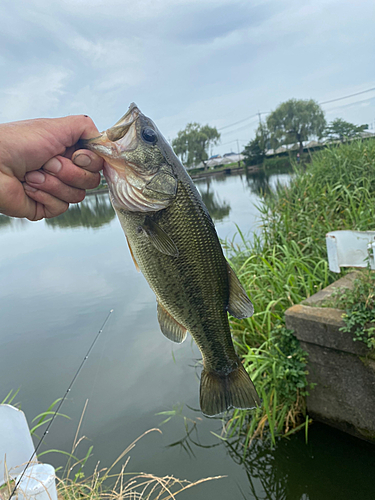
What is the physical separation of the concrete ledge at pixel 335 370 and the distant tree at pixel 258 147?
192ft

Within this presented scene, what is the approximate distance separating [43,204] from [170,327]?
99cm

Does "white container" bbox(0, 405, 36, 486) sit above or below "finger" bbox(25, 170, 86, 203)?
below

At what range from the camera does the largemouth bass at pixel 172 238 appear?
1435 mm

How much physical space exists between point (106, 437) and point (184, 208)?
417 cm

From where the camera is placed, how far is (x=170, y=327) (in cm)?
164

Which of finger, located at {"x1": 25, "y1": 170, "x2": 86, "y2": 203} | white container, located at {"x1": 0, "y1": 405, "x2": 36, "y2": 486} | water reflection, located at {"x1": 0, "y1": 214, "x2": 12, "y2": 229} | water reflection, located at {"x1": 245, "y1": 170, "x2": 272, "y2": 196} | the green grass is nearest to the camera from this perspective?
finger, located at {"x1": 25, "y1": 170, "x2": 86, "y2": 203}

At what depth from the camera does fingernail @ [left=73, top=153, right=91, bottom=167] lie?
1.61 meters

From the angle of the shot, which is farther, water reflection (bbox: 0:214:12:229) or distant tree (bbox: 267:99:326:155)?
distant tree (bbox: 267:99:326:155)

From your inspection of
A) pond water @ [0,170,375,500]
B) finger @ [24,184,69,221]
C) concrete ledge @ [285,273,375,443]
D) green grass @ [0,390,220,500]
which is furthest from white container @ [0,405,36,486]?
concrete ledge @ [285,273,375,443]

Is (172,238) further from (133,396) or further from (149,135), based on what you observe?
(133,396)

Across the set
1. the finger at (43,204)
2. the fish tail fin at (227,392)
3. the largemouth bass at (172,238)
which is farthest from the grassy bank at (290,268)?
the finger at (43,204)

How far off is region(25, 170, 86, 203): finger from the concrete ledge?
2448mm

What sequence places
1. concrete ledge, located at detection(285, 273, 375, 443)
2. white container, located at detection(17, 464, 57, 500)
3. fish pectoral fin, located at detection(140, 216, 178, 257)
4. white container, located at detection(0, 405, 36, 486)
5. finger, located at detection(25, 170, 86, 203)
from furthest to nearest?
concrete ledge, located at detection(285, 273, 375, 443)
white container, located at detection(0, 405, 36, 486)
white container, located at detection(17, 464, 57, 500)
finger, located at detection(25, 170, 86, 203)
fish pectoral fin, located at detection(140, 216, 178, 257)

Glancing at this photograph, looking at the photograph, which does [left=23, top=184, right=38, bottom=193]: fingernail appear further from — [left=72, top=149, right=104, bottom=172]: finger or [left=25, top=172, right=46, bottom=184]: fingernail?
[left=72, top=149, right=104, bottom=172]: finger
